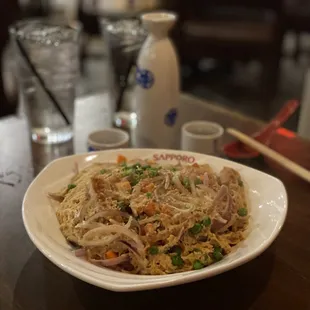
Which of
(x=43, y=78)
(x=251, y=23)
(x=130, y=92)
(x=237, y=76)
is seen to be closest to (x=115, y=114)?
(x=130, y=92)

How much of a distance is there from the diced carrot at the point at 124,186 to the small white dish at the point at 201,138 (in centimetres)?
35

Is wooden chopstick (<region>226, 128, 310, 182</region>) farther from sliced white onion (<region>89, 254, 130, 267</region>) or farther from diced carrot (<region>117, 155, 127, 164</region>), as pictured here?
sliced white onion (<region>89, 254, 130, 267</region>)

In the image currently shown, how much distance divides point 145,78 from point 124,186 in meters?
0.45

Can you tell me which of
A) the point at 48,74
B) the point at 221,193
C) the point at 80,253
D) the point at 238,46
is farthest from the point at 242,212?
the point at 238,46

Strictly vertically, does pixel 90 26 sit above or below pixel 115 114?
below

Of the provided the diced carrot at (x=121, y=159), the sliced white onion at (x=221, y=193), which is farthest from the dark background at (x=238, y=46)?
the sliced white onion at (x=221, y=193)

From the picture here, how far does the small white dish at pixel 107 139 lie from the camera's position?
114 cm

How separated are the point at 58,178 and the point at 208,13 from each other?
2.64 meters

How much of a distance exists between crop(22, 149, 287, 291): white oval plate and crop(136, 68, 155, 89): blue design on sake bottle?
24 cm

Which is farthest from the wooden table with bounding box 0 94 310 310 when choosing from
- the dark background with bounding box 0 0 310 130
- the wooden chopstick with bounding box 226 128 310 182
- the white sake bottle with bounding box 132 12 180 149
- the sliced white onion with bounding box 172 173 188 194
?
the dark background with bounding box 0 0 310 130

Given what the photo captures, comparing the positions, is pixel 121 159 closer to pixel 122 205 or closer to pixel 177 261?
pixel 122 205

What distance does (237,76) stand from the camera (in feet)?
12.1

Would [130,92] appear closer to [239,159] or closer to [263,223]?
[239,159]

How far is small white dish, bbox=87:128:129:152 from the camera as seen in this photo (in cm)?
114
